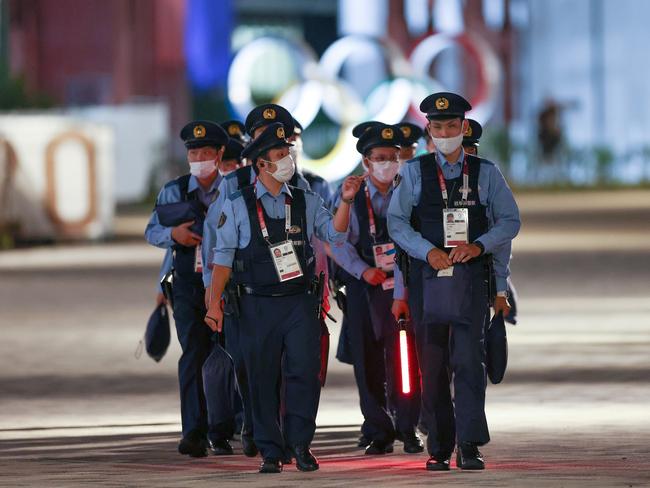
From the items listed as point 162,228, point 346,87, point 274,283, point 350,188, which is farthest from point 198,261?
point 346,87

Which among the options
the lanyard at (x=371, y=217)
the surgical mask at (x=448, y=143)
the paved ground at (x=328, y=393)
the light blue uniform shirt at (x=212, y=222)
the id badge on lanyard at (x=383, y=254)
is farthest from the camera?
the lanyard at (x=371, y=217)

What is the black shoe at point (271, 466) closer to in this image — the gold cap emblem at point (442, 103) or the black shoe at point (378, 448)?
the black shoe at point (378, 448)

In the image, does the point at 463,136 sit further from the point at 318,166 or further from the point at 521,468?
the point at 318,166

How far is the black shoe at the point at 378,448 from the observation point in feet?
38.7

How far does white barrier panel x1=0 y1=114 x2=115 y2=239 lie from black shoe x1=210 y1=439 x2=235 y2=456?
67.6 feet

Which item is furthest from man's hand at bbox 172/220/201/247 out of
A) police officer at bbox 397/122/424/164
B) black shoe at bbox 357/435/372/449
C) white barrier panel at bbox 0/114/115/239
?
white barrier panel at bbox 0/114/115/239

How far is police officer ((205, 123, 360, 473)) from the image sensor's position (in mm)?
10945

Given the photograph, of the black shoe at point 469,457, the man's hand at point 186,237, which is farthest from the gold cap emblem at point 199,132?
the black shoe at point 469,457

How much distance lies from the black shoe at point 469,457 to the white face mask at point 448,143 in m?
1.46

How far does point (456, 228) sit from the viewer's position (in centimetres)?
1084

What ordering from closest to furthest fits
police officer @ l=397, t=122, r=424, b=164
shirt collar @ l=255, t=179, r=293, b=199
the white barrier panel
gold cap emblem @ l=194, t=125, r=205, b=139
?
1. shirt collar @ l=255, t=179, r=293, b=199
2. gold cap emblem @ l=194, t=125, r=205, b=139
3. police officer @ l=397, t=122, r=424, b=164
4. the white barrier panel

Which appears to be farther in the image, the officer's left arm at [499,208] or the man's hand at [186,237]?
the man's hand at [186,237]

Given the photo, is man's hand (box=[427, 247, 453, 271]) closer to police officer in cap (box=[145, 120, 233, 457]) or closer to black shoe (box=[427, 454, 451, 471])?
black shoe (box=[427, 454, 451, 471])

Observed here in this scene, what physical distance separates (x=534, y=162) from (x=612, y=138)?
259 inches
